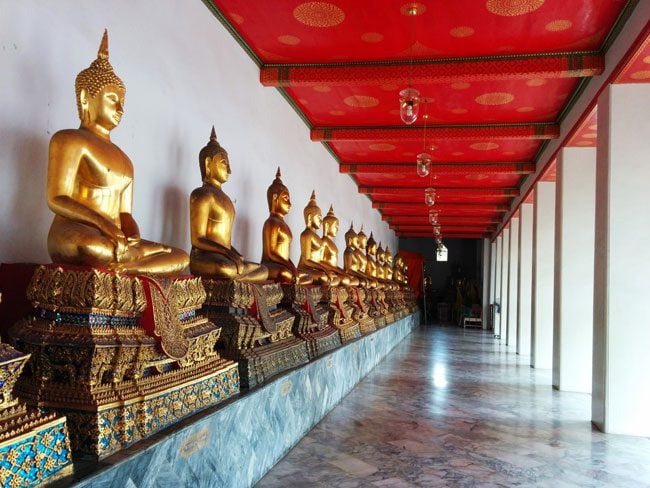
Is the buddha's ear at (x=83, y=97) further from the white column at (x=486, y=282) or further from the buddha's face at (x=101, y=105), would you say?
the white column at (x=486, y=282)

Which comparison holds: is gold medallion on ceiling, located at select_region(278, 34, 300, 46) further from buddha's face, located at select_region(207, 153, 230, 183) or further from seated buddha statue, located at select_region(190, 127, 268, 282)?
buddha's face, located at select_region(207, 153, 230, 183)

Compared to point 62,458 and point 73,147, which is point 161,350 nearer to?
point 62,458

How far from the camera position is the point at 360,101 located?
7047mm

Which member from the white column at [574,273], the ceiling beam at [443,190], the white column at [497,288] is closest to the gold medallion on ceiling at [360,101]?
the white column at [574,273]

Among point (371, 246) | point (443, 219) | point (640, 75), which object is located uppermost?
point (443, 219)

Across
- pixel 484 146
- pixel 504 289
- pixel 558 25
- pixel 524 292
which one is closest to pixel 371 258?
pixel 524 292

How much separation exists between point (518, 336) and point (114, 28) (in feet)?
29.5

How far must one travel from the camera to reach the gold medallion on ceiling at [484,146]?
346 inches

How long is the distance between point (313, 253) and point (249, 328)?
301cm

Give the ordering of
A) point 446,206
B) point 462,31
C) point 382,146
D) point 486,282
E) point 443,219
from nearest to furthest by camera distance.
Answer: point 462,31, point 382,146, point 446,206, point 443,219, point 486,282

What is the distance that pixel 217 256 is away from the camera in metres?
3.48

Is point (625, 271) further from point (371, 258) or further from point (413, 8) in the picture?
point (371, 258)

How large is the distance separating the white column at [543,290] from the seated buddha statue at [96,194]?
670 centimetres

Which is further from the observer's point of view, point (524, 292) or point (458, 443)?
point (524, 292)
